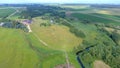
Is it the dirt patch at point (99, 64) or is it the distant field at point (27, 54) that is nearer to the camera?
the distant field at point (27, 54)

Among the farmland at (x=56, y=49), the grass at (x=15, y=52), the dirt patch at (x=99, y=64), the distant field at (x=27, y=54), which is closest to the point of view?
the grass at (x=15, y=52)

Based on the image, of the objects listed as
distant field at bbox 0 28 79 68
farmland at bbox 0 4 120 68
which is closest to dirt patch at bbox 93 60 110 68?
farmland at bbox 0 4 120 68

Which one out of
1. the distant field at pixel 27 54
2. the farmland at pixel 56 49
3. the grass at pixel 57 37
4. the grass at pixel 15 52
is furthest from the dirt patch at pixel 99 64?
the grass at pixel 15 52

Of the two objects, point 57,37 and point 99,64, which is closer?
point 99,64

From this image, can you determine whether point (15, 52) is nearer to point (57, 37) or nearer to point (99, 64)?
point (57, 37)

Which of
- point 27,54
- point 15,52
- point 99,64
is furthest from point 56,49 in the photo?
point 99,64

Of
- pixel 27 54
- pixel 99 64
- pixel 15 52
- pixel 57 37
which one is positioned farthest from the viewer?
pixel 57 37

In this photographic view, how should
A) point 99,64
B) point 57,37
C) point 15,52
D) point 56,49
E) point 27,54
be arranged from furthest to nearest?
point 57,37 → point 56,49 → point 15,52 → point 27,54 → point 99,64

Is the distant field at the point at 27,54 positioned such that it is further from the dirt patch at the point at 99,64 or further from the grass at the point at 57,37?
the dirt patch at the point at 99,64

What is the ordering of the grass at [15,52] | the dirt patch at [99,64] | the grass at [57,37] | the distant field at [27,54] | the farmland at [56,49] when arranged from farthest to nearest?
the grass at [57,37]
the dirt patch at [99,64]
the farmland at [56,49]
the distant field at [27,54]
the grass at [15,52]
